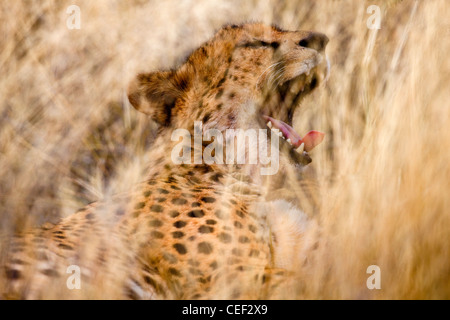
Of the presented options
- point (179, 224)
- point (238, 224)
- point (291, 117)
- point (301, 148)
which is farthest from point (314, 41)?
point (179, 224)

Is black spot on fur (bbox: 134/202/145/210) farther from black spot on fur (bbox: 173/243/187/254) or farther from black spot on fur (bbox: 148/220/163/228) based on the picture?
black spot on fur (bbox: 173/243/187/254)

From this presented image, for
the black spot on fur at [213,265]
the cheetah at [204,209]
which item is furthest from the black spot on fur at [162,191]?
the black spot on fur at [213,265]

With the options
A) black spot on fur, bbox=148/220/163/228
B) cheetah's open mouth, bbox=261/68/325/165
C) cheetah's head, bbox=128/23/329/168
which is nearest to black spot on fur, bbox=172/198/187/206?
black spot on fur, bbox=148/220/163/228

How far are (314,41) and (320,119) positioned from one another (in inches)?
14.3

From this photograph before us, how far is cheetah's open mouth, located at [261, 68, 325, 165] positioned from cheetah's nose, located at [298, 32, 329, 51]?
3.9 inches

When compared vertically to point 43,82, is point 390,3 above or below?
above

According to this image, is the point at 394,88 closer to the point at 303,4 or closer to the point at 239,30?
the point at 239,30

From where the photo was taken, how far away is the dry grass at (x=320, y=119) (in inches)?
76.0

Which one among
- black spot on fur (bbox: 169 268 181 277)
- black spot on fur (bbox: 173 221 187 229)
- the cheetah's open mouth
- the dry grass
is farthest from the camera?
the cheetah's open mouth

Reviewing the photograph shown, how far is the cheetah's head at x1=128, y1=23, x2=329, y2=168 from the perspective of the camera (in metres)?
2.54
